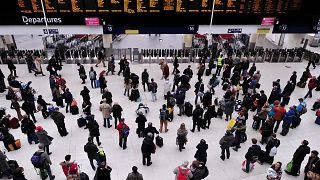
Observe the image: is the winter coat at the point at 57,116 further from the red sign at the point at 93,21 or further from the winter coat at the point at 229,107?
the red sign at the point at 93,21

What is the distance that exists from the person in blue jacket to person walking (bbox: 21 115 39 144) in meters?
9.49

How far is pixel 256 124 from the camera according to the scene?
11961 millimetres

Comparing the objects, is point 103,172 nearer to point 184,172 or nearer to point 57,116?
point 184,172

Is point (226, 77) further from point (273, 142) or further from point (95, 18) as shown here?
point (95, 18)

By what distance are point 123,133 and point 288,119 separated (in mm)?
6411

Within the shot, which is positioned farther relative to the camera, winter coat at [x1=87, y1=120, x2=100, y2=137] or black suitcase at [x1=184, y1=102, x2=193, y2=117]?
black suitcase at [x1=184, y1=102, x2=193, y2=117]

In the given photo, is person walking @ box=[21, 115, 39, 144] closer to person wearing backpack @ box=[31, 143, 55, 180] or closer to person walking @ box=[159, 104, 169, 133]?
person wearing backpack @ box=[31, 143, 55, 180]

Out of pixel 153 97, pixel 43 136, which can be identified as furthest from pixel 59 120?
pixel 153 97

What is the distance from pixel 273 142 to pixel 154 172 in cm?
405

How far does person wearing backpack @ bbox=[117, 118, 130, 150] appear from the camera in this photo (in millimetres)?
9797

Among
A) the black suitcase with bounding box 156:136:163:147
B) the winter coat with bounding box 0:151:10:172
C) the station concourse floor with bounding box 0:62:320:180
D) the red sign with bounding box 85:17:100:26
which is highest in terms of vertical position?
the red sign with bounding box 85:17:100:26

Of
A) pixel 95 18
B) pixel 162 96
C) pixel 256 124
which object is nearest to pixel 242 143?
pixel 256 124

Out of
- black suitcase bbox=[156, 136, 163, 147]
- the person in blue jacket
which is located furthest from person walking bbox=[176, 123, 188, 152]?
the person in blue jacket

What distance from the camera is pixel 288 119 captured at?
36.6 feet
